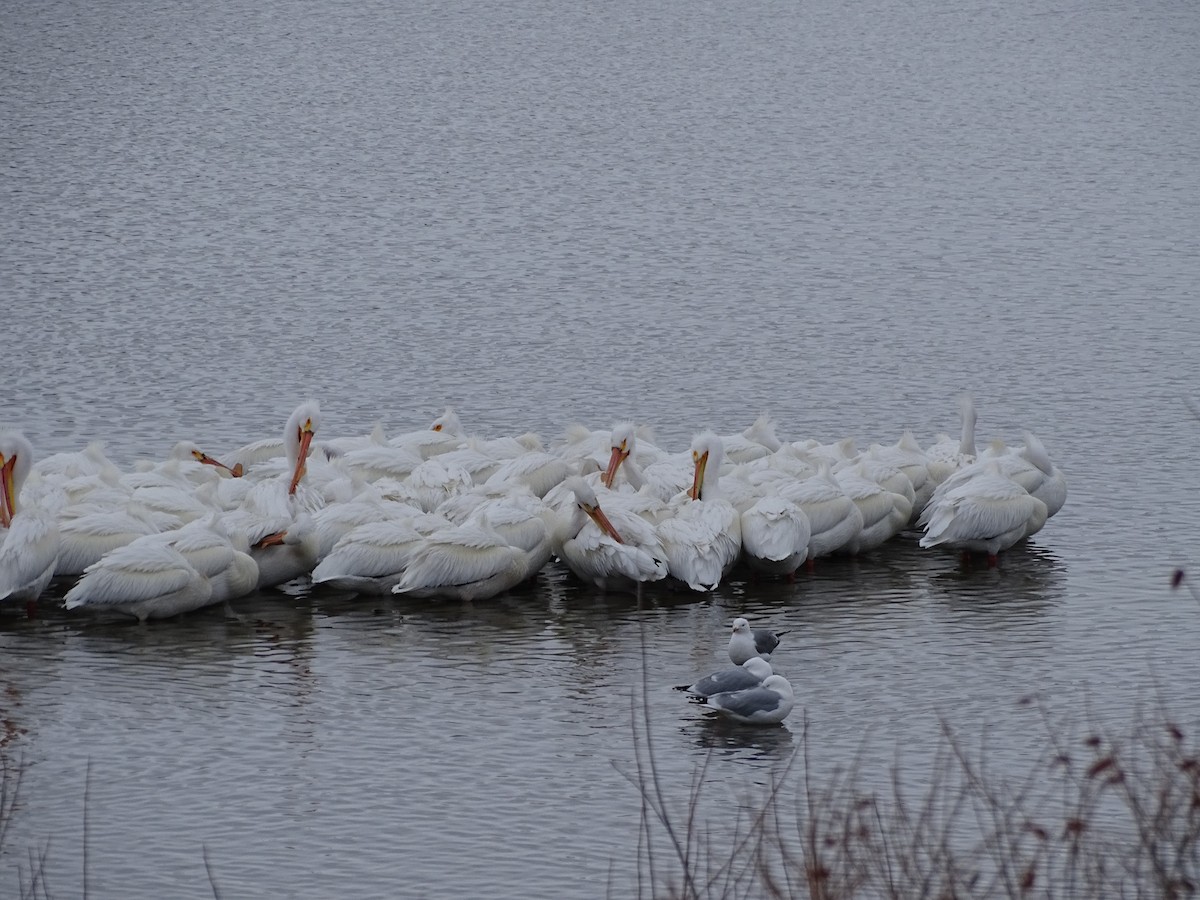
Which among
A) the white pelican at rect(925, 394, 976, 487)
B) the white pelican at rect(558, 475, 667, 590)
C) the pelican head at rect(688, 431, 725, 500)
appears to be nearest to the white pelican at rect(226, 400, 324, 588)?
the white pelican at rect(558, 475, 667, 590)

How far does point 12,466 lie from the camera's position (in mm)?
9234

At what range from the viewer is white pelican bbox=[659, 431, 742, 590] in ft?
29.6

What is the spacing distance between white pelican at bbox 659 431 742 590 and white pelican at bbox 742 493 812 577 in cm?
9

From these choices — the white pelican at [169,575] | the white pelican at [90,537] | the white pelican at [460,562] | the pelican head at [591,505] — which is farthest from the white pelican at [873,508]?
the white pelican at [90,537]

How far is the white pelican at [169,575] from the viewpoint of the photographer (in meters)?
8.44

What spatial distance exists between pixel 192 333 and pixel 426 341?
75.4 inches

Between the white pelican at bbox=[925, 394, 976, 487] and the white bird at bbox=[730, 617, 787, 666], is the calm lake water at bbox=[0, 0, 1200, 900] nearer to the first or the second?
the white bird at bbox=[730, 617, 787, 666]

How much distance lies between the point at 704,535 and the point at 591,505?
540mm

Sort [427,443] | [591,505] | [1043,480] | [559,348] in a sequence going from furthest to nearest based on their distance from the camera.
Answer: [559,348] → [427,443] → [1043,480] → [591,505]

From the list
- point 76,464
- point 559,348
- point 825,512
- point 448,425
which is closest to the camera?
point 825,512

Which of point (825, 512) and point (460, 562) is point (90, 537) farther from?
point (825, 512)

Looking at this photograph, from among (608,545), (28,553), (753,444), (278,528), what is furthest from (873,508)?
(28,553)

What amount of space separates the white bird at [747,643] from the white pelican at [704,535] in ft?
3.69

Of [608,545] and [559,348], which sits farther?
[559,348]
